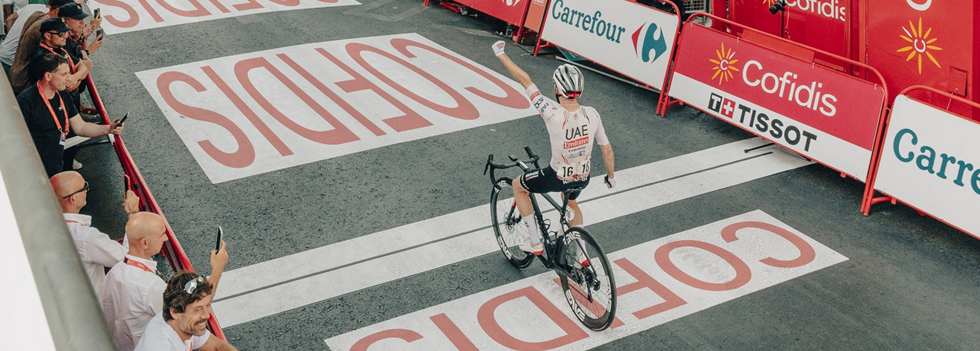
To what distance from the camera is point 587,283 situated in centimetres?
662

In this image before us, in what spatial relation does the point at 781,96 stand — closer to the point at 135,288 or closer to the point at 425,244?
the point at 425,244

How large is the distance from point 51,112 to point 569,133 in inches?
181

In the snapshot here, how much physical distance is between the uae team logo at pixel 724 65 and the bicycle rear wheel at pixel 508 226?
4.35 meters

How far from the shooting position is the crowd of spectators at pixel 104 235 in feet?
14.4

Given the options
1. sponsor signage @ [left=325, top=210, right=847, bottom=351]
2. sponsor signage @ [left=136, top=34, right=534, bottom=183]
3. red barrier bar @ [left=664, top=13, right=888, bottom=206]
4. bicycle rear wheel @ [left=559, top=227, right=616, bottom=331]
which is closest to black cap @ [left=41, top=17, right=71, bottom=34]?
sponsor signage @ [left=136, top=34, right=534, bottom=183]

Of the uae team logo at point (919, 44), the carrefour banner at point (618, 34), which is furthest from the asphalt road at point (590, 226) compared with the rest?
the uae team logo at point (919, 44)

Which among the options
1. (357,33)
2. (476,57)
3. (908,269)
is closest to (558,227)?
(908,269)

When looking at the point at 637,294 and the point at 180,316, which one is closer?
the point at 180,316

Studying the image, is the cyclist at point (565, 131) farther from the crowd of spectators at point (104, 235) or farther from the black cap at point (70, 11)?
the black cap at point (70, 11)

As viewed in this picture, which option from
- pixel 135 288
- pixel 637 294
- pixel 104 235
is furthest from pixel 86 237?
pixel 637 294

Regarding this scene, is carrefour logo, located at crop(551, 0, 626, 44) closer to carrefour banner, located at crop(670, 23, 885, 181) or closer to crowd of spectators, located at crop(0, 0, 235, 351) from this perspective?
carrefour banner, located at crop(670, 23, 885, 181)

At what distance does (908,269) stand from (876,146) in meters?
1.70

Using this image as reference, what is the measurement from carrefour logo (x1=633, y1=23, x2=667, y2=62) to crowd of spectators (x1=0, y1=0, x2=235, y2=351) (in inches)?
284

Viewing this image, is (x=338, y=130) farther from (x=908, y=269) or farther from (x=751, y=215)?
(x=908, y=269)
